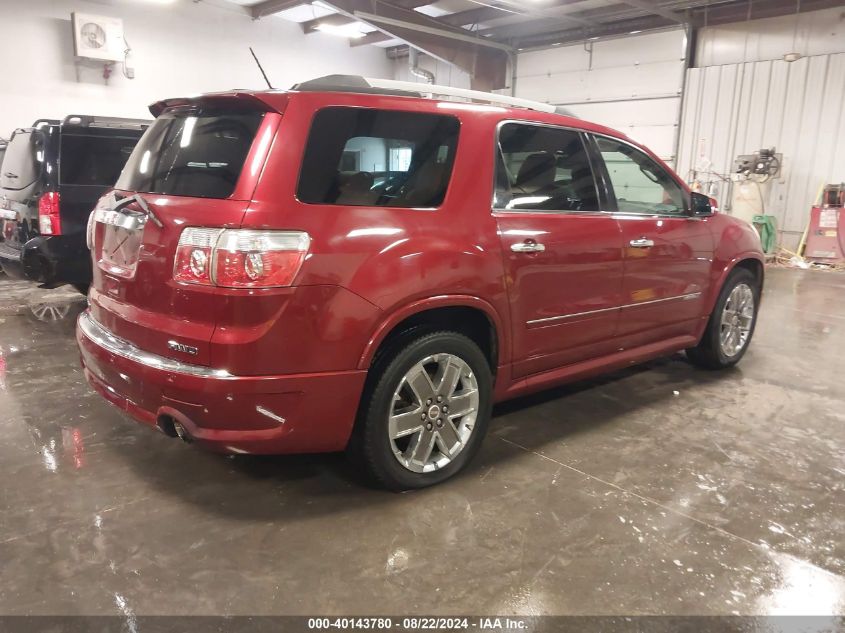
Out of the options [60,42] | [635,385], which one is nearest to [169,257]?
[635,385]

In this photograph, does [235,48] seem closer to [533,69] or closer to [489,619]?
[533,69]

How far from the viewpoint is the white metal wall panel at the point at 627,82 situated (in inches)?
428

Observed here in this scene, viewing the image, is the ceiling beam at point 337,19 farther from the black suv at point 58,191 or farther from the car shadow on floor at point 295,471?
the car shadow on floor at point 295,471

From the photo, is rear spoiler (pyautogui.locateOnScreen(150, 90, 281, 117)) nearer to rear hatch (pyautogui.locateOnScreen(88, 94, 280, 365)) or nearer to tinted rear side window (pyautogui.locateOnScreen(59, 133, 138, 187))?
rear hatch (pyautogui.locateOnScreen(88, 94, 280, 365))

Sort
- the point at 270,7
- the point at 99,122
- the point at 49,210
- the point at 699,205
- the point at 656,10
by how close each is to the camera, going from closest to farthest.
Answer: the point at 699,205
the point at 49,210
the point at 99,122
the point at 656,10
the point at 270,7

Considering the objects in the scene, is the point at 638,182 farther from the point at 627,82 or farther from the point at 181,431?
the point at 627,82

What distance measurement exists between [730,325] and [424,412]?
108 inches

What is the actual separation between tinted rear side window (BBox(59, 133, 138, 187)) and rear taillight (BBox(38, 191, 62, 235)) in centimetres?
17

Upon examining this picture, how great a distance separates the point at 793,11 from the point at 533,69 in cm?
474

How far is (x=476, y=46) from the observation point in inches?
494

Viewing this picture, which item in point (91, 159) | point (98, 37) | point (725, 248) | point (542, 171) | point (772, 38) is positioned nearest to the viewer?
point (542, 171)

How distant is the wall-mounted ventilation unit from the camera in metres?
9.26

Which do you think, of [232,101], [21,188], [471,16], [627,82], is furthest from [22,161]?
[627,82]

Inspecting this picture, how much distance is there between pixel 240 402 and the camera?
6.77 ft
